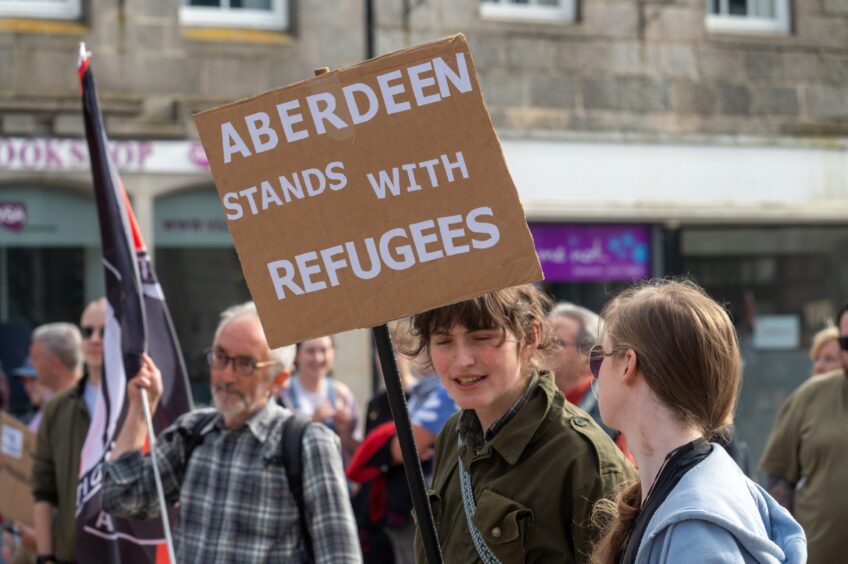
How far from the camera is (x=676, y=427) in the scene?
105 inches

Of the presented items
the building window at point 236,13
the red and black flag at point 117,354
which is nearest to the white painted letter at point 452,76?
the red and black flag at point 117,354

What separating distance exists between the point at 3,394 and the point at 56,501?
2933 millimetres

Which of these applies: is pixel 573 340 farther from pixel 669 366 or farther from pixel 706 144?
pixel 706 144

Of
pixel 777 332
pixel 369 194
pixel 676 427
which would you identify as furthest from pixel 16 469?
pixel 777 332

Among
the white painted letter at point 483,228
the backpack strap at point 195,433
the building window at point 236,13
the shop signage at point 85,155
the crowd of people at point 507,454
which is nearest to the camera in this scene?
the crowd of people at point 507,454

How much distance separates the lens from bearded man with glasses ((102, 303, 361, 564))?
4.29 metres

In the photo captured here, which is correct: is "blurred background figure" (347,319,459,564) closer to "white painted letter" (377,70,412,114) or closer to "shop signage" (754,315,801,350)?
"white painted letter" (377,70,412,114)

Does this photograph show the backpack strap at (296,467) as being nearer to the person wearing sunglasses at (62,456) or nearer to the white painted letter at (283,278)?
the white painted letter at (283,278)

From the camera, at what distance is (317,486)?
430 centimetres

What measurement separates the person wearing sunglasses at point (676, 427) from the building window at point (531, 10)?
32.4ft

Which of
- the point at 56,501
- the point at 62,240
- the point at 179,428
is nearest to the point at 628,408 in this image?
the point at 179,428

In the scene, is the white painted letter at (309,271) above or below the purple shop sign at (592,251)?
below

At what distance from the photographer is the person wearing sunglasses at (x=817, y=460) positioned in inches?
235

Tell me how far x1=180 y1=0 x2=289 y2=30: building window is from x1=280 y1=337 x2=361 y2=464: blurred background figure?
4254 mm
